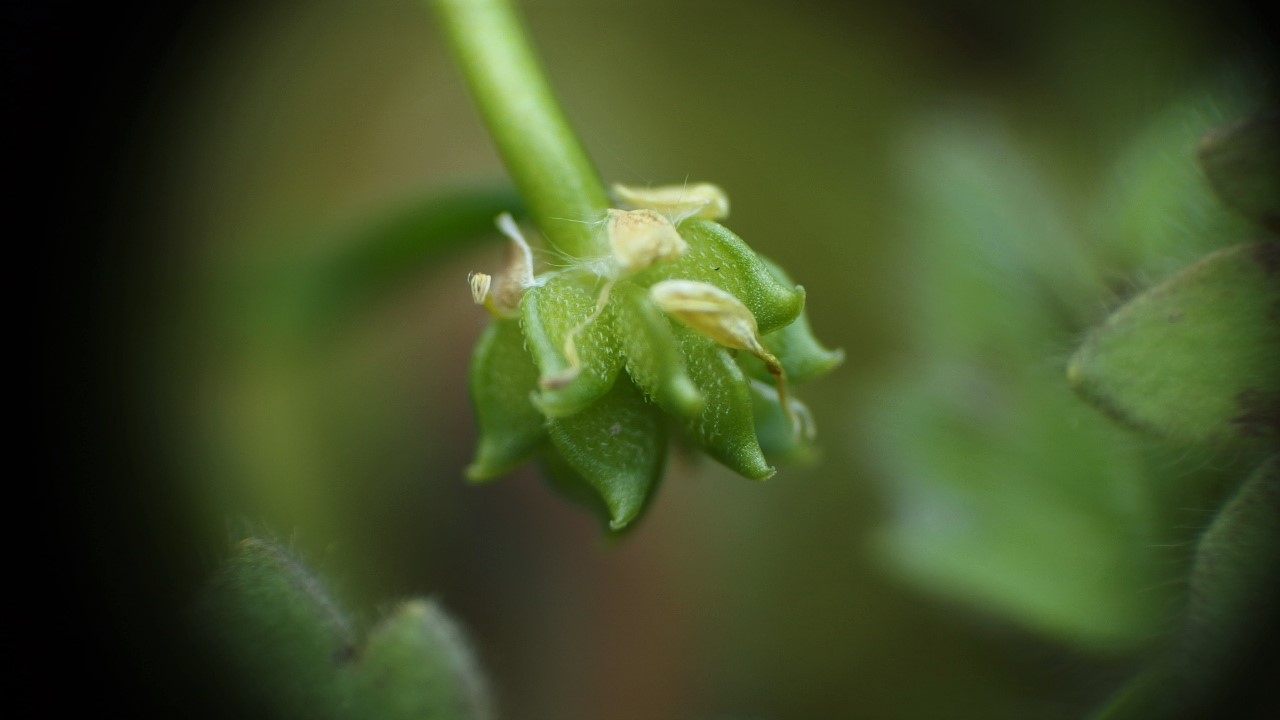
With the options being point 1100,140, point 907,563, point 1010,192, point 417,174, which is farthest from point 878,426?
point 417,174

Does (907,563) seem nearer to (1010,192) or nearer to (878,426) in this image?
(878,426)

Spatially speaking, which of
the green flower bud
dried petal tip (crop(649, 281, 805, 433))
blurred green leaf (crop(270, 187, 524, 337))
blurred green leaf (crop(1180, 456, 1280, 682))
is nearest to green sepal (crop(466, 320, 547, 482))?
the green flower bud

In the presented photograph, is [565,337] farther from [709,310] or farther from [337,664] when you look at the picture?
[337,664]

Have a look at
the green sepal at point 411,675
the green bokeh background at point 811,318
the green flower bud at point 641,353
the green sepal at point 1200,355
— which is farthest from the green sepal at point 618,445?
the green bokeh background at point 811,318

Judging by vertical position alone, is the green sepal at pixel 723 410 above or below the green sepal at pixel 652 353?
below

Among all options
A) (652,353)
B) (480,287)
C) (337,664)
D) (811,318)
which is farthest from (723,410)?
(811,318)

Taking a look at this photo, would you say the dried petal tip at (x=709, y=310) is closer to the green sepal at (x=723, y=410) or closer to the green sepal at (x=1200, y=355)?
the green sepal at (x=723, y=410)
